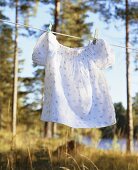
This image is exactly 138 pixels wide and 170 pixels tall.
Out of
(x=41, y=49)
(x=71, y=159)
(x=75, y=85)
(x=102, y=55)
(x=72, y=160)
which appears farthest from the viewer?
(x=71, y=159)

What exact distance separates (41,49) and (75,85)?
547mm

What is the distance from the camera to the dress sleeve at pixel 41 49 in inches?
191

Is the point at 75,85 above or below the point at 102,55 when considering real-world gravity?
below

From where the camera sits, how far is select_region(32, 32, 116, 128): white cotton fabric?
179 inches

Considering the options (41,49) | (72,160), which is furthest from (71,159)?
(41,49)

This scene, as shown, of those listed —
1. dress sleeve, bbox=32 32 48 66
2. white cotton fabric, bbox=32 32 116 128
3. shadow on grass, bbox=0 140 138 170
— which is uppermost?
dress sleeve, bbox=32 32 48 66

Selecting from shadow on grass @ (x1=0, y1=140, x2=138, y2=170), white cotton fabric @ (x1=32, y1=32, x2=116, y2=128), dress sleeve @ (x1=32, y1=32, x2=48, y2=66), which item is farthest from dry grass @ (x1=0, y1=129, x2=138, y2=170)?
dress sleeve @ (x1=32, y1=32, x2=48, y2=66)

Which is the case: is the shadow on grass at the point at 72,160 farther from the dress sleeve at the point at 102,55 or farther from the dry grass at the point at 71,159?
the dress sleeve at the point at 102,55

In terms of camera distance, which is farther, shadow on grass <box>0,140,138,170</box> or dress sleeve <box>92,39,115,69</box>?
shadow on grass <box>0,140,138,170</box>

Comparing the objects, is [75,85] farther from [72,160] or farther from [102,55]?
[72,160]

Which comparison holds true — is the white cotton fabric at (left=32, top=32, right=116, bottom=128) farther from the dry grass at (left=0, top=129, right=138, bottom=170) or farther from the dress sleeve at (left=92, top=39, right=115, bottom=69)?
the dry grass at (left=0, top=129, right=138, bottom=170)

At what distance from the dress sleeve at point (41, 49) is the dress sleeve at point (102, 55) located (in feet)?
1.84

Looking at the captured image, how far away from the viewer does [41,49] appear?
A: 192 inches

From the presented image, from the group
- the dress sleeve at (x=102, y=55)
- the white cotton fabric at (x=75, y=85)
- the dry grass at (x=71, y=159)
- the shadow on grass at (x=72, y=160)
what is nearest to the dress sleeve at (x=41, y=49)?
the white cotton fabric at (x=75, y=85)
